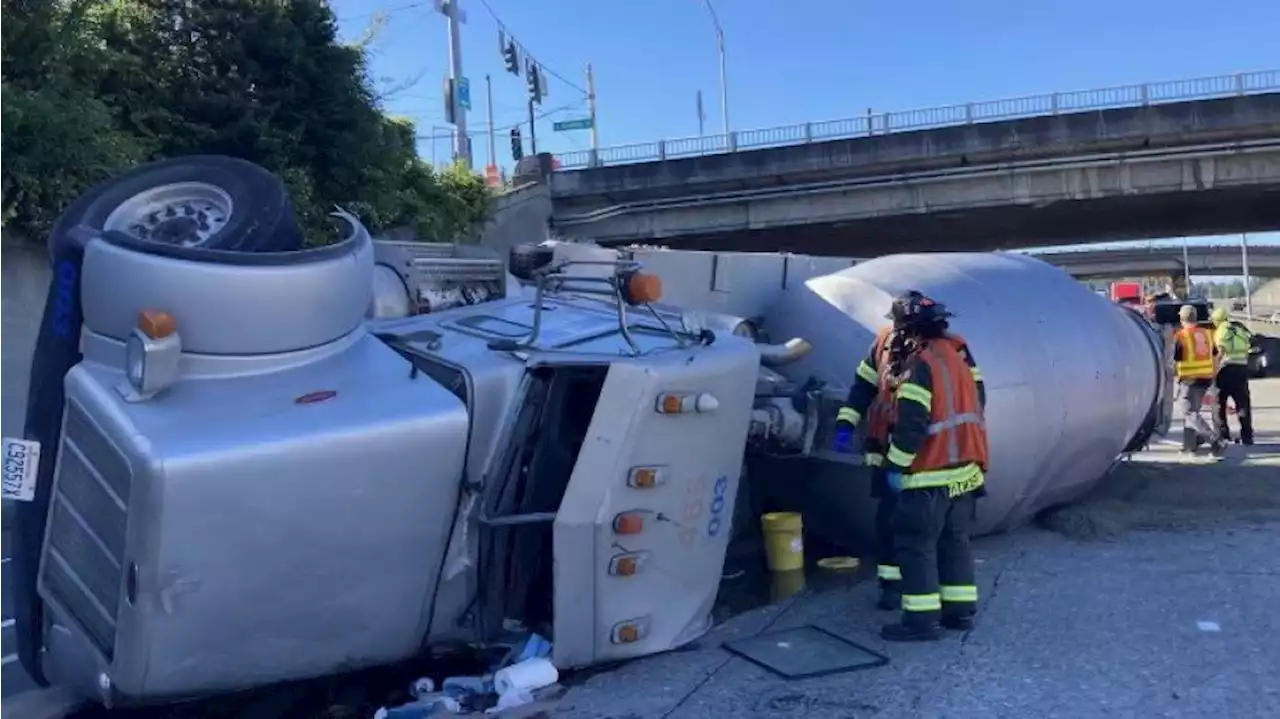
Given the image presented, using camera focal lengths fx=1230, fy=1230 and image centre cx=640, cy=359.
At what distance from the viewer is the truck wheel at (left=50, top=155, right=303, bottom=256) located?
4.48m

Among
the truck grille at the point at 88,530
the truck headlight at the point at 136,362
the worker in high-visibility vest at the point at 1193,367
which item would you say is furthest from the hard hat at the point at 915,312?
the worker in high-visibility vest at the point at 1193,367

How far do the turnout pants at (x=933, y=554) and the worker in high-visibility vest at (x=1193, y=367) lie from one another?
696 centimetres

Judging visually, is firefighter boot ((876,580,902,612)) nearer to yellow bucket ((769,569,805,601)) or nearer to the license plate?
yellow bucket ((769,569,805,601))

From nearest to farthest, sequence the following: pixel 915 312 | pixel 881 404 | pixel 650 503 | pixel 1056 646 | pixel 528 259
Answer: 1. pixel 650 503
2. pixel 1056 646
3. pixel 915 312
4. pixel 881 404
5. pixel 528 259

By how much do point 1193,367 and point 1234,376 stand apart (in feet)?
2.35

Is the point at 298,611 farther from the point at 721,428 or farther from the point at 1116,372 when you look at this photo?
the point at 1116,372

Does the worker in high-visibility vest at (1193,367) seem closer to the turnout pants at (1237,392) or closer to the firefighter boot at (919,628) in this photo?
the turnout pants at (1237,392)

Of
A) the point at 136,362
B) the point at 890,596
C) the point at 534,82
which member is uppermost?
the point at 534,82

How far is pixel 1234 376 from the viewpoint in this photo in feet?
40.2

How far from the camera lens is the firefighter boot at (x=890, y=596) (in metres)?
5.65

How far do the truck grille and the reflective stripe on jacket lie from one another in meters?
3.09

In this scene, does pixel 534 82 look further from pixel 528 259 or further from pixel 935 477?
pixel 935 477

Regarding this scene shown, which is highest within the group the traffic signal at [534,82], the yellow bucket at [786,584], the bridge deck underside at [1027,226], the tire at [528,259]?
the traffic signal at [534,82]

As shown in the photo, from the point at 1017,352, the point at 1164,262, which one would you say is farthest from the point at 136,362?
the point at 1164,262
